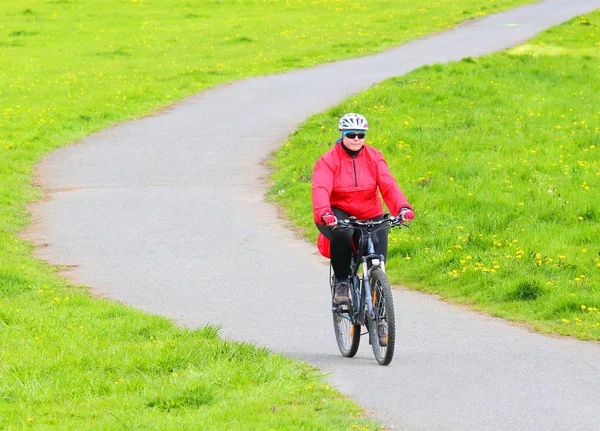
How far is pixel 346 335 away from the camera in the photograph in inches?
346

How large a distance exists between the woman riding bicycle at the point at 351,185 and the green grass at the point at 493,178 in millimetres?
2146

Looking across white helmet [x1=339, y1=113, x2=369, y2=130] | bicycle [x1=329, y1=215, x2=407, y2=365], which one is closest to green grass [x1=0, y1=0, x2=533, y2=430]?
bicycle [x1=329, y1=215, x2=407, y2=365]

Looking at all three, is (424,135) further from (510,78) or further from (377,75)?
(377,75)

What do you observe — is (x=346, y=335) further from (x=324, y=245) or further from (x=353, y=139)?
(x=353, y=139)

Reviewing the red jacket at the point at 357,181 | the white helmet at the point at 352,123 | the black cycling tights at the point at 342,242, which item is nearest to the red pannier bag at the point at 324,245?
the black cycling tights at the point at 342,242

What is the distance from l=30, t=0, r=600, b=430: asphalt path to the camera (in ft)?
23.8

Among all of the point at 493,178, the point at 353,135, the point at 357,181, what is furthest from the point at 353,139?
the point at 493,178

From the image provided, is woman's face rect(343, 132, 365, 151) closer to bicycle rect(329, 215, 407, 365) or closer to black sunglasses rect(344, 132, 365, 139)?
black sunglasses rect(344, 132, 365, 139)

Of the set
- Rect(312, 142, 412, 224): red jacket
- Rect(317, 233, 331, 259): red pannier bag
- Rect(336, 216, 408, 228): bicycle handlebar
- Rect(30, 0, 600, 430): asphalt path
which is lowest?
Rect(30, 0, 600, 430): asphalt path

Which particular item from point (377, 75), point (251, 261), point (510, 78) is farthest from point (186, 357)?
point (377, 75)

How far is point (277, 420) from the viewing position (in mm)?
6422

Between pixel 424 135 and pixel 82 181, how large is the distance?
575 cm

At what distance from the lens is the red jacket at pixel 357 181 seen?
27.2 ft

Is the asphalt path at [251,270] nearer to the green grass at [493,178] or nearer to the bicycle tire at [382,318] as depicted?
the bicycle tire at [382,318]
